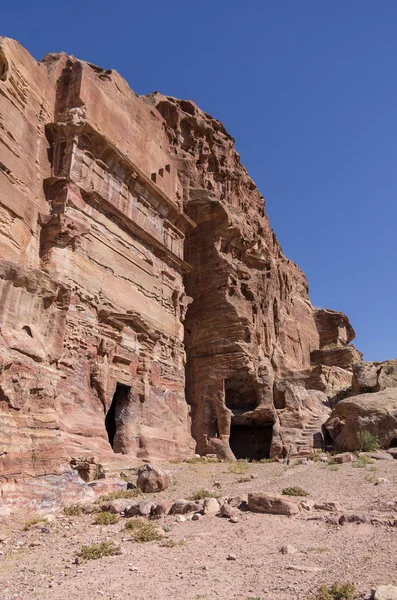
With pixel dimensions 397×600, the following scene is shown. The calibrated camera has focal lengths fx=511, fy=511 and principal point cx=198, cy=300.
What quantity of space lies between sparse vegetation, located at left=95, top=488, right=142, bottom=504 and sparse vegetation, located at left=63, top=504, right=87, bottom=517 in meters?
0.87

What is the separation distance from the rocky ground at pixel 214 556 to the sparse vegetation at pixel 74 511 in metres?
0.26

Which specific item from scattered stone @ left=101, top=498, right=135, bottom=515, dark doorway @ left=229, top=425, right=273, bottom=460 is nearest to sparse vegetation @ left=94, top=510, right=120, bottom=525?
scattered stone @ left=101, top=498, right=135, bottom=515

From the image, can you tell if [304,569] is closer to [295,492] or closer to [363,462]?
[295,492]

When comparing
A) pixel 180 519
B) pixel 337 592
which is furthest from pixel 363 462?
pixel 337 592

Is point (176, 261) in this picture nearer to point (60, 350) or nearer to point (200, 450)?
point (200, 450)

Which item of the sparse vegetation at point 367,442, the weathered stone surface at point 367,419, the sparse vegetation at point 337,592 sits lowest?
the sparse vegetation at point 337,592

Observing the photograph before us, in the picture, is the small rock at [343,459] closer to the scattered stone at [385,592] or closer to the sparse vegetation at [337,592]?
the sparse vegetation at [337,592]

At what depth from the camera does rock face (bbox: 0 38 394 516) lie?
12.8 metres

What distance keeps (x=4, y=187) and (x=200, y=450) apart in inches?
588

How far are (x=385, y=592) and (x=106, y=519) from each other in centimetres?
528

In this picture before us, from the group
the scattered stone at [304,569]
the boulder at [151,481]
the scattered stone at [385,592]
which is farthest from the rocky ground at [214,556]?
the boulder at [151,481]

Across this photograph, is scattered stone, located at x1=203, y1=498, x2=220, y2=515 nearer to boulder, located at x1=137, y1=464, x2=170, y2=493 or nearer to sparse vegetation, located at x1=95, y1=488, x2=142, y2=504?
sparse vegetation, located at x1=95, y1=488, x2=142, y2=504

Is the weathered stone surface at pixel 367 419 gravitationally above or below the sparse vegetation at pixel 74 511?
above

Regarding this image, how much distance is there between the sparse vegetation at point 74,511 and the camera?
377 inches
